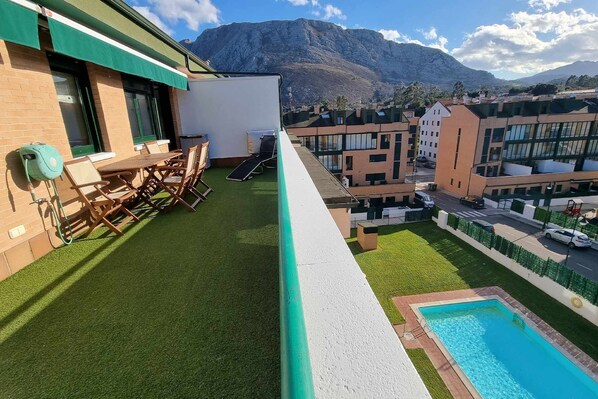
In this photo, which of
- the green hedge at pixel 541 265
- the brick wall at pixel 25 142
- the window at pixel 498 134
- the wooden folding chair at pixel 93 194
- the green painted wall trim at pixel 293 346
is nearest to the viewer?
the green painted wall trim at pixel 293 346

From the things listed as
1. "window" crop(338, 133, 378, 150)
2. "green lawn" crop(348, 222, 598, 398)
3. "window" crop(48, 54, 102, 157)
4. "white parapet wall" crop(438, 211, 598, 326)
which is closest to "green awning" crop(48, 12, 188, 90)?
"window" crop(48, 54, 102, 157)

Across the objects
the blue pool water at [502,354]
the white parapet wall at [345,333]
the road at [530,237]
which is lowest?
the road at [530,237]

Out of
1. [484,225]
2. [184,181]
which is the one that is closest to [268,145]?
[184,181]

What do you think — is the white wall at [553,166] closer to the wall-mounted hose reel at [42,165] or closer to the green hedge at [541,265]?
the green hedge at [541,265]

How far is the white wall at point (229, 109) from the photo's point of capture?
779 cm

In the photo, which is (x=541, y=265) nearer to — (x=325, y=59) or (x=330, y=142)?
(x=330, y=142)

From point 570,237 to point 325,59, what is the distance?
122686 mm

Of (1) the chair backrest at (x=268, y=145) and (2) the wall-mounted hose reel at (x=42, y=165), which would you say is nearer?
(2) the wall-mounted hose reel at (x=42, y=165)

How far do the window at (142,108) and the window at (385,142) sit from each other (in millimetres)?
24984

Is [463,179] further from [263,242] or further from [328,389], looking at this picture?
[328,389]

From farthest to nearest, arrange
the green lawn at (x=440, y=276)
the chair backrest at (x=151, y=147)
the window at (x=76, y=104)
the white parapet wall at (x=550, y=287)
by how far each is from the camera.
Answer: the white parapet wall at (x=550, y=287), the green lawn at (x=440, y=276), the chair backrest at (x=151, y=147), the window at (x=76, y=104)

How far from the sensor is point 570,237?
17656 mm

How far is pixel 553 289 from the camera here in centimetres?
1207

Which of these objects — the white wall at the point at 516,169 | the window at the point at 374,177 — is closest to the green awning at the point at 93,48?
the window at the point at 374,177
